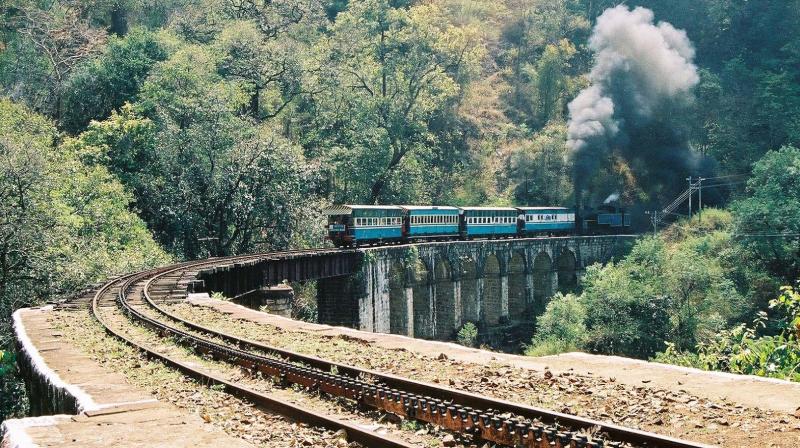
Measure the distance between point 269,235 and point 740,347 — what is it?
2686 cm

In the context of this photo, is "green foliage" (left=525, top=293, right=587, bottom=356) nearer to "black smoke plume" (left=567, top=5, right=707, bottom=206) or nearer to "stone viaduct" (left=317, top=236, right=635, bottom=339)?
"stone viaduct" (left=317, top=236, right=635, bottom=339)

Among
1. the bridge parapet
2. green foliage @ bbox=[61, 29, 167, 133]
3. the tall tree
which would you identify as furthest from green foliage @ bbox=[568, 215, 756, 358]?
green foliage @ bbox=[61, 29, 167, 133]

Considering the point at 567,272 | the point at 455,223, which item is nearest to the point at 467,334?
the point at 455,223

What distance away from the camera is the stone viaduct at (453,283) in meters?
32.5

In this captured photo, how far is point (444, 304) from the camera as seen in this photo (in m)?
40.7

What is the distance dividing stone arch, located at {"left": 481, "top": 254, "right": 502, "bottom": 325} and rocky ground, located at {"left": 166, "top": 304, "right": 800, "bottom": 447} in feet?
Result: 108

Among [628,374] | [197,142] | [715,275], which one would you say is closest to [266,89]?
[197,142]

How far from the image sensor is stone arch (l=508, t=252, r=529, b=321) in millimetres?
46469

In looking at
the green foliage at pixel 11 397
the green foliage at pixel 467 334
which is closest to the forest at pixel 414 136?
the green foliage at pixel 11 397

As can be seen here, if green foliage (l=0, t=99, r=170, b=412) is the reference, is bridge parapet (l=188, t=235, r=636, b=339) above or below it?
below

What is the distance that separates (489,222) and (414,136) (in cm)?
1377

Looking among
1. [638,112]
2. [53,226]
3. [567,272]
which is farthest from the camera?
[638,112]

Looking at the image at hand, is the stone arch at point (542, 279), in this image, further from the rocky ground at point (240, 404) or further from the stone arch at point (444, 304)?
the rocky ground at point (240, 404)

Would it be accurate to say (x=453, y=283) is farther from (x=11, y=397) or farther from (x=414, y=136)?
(x=11, y=397)
